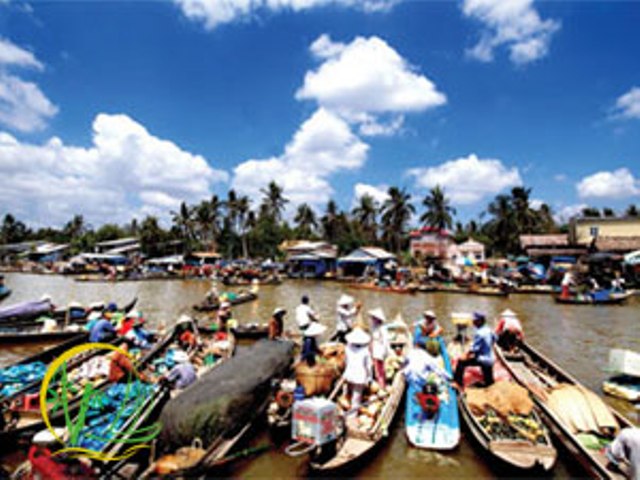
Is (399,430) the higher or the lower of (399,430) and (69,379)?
the lower

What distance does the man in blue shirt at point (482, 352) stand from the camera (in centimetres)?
738

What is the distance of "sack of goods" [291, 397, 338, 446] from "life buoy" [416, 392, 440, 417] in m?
1.95

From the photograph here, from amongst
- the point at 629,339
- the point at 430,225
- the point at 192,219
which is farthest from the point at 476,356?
the point at 192,219

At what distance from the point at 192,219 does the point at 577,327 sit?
5314cm

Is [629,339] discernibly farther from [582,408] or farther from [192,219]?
[192,219]

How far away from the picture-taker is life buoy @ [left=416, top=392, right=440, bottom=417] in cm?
642

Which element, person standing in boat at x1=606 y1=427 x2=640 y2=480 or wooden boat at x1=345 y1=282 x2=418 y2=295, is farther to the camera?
wooden boat at x1=345 y1=282 x2=418 y2=295

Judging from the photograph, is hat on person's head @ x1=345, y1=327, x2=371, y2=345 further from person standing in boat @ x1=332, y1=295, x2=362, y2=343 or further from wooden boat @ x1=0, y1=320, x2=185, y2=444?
wooden boat @ x1=0, y1=320, x2=185, y2=444

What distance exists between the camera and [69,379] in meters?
8.48

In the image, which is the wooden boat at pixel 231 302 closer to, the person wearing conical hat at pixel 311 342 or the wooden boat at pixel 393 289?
the wooden boat at pixel 393 289

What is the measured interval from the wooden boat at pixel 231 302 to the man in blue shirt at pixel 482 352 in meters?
15.6

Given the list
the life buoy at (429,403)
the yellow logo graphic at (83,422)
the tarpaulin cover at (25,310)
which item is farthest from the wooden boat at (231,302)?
the life buoy at (429,403)

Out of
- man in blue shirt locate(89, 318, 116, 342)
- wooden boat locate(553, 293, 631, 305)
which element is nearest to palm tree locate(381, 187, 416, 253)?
wooden boat locate(553, 293, 631, 305)

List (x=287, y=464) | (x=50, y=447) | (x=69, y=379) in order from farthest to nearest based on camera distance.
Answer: (x=69, y=379), (x=287, y=464), (x=50, y=447)
